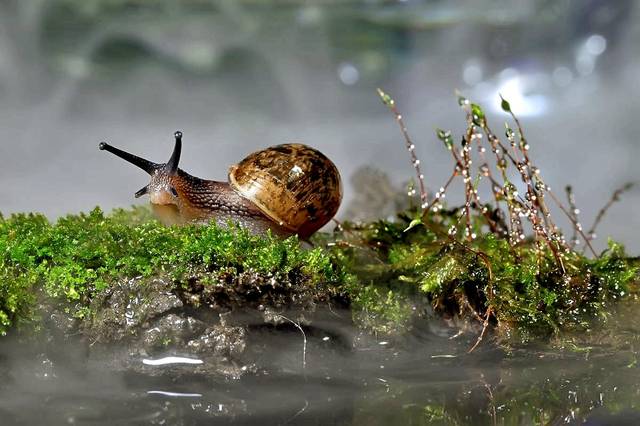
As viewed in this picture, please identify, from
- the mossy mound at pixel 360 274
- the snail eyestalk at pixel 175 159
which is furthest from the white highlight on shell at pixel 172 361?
the snail eyestalk at pixel 175 159

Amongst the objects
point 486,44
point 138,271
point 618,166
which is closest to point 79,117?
→ point 486,44

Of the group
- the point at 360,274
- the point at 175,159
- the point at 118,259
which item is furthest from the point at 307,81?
the point at 118,259

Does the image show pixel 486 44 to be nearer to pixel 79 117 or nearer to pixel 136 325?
pixel 79 117

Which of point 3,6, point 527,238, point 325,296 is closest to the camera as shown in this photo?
point 325,296

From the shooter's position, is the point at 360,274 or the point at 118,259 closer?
the point at 118,259

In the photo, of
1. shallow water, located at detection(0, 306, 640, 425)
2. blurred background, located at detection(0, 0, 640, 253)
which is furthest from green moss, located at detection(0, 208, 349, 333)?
blurred background, located at detection(0, 0, 640, 253)

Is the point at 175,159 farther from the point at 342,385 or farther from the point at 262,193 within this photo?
the point at 342,385

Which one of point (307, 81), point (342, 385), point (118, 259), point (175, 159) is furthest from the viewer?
point (307, 81)
